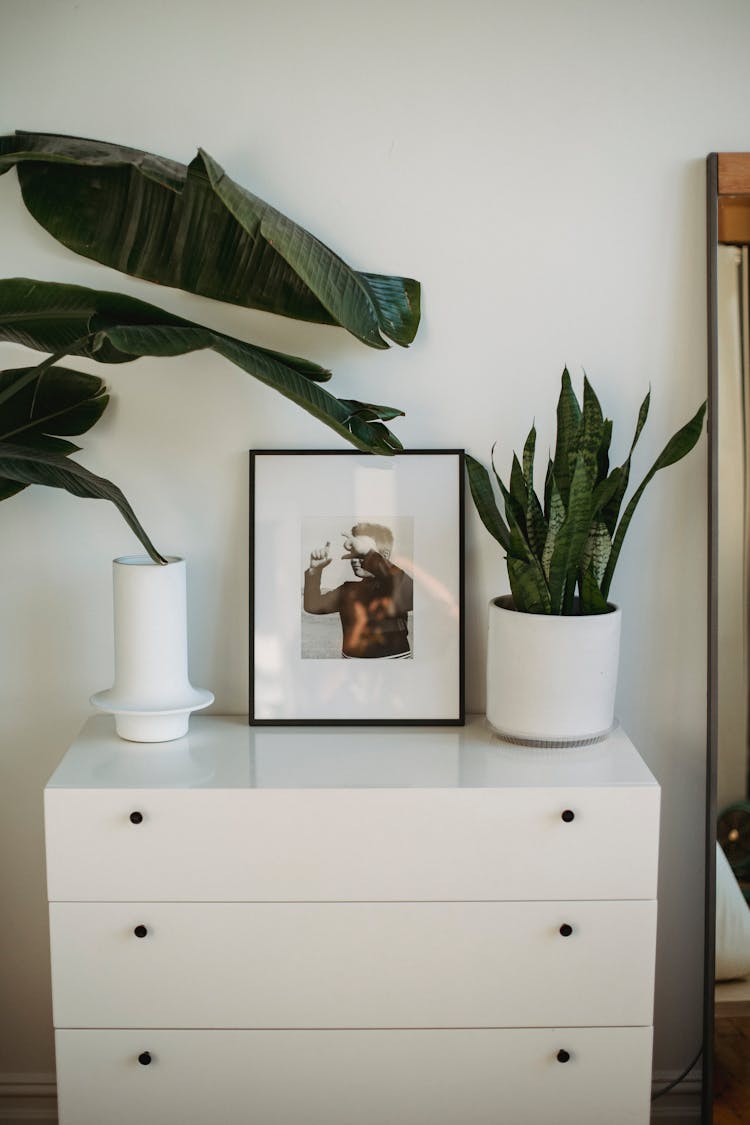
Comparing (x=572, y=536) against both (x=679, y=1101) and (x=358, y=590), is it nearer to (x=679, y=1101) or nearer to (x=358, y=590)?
(x=358, y=590)

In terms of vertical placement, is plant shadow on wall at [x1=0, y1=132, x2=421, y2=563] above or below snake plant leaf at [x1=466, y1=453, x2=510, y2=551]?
above

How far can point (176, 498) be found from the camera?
6.48 feet

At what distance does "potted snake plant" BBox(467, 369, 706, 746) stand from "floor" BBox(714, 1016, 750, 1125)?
0.67 metres

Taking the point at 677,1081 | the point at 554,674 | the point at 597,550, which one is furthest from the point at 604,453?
the point at 677,1081

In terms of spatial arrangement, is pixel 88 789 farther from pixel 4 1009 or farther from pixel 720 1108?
pixel 720 1108

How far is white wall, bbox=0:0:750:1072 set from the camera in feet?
6.13

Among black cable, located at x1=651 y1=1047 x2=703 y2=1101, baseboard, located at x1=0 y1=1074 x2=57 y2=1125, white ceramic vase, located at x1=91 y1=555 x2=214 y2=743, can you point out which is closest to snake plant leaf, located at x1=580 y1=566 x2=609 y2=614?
white ceramic vase, located at x1=91 y1=555 x2=214 y2=743

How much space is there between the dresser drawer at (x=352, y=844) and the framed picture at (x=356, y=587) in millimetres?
296

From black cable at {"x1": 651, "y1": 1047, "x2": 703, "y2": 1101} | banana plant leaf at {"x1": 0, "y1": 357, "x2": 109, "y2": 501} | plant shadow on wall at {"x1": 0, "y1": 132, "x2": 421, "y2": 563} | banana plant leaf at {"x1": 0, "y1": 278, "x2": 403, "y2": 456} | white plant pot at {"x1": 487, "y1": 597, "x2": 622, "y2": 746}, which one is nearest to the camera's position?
banana plant leaf at {"x1": 0, "y1": 278, "x2": 403, "y2": 456}

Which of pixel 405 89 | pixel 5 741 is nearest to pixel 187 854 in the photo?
pixel 5 741

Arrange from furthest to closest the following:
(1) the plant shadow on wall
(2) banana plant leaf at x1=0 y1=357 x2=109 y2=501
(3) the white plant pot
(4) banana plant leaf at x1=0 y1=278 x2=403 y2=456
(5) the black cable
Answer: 1. (5) the black cable
2. (2) banana plant leaf at x1=0 y1=357 x2=109 y2=501
3. (3) the white plant pot
4. (1) the plant shadow on wall
5. (4) banana plant leaf at x1=0 y1=278 x2=403 y2=456

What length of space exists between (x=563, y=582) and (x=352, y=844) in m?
0.57

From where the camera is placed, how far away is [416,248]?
1911mm

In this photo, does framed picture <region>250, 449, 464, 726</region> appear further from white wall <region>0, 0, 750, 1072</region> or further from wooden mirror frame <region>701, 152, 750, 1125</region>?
wooden mirror frame <region>701, 152, 750, 1125</region>
